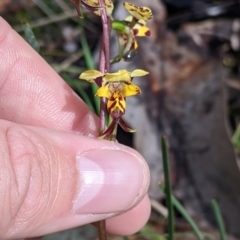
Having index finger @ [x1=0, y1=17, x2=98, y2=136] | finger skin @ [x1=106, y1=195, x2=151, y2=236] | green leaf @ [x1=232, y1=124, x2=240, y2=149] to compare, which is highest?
index finger @ [x1=0, y1=17, x2=98, y2=136]

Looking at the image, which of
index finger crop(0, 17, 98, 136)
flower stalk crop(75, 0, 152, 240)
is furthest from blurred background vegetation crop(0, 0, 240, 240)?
flower stalk crop(75, 0, 152, 240)

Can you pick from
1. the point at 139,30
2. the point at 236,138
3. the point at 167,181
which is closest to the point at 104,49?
the point at 139,30

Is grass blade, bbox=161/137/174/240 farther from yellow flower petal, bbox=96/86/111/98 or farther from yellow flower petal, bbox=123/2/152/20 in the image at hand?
yellow flower petal, bbox=123/2/152/20

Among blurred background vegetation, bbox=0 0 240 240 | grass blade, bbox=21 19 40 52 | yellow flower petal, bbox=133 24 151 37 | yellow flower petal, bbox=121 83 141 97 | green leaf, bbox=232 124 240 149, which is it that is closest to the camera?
yellow flower petal, bbox=121 83 141 97

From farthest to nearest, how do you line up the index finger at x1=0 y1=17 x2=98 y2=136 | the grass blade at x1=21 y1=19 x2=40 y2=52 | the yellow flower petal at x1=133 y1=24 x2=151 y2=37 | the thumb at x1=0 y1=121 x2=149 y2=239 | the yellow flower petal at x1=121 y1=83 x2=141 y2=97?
the index finger at x1=0 y1=17 x2=98 y2=136 < the grass blade at x1=21 y1=19 x2=40 y2=52 < the yellow flower petal at x1=133 y1=24 x2=151 y2=37 < the yellow flower petal at x1=121 y1=83 x2=141 y2=97 < the thumb at x1=0 y1=121 x2=149 y2=239

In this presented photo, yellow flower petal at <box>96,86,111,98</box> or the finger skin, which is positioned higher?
yellow flower petal at <box>96,86,111,98</box>

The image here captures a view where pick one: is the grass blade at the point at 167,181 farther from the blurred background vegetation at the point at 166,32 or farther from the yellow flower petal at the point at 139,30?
the blurred background vegetation at the point at 166,32

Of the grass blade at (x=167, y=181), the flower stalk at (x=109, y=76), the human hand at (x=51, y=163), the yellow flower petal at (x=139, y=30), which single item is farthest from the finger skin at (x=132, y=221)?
the yellow flower petal at (x=139, y=30)

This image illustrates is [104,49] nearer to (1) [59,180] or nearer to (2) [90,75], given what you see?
(2) [90,75]
